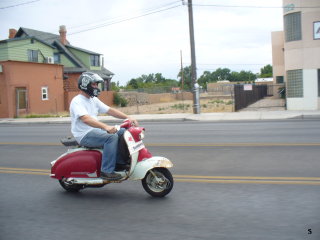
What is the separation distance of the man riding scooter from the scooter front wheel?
435 millimetres

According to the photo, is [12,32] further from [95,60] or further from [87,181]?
[87,181]

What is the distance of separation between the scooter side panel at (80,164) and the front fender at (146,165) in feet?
1.93

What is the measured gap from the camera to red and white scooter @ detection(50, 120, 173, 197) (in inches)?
241

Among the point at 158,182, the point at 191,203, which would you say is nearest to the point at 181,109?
the point at 158,182

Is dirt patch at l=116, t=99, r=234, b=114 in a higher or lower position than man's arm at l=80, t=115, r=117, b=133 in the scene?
lower

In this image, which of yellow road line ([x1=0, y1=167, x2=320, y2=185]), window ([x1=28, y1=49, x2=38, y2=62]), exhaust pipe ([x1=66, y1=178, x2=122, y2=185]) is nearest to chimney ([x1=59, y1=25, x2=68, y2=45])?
window ([x1=28, y1=49, x2=38, y2=62])

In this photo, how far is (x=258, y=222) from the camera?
4918mm

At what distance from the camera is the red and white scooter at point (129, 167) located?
241 inches

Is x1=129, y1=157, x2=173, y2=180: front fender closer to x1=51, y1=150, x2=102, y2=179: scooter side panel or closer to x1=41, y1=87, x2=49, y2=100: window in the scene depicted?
x1=51, y1=150, x2=102, y2=179: scooter side panel

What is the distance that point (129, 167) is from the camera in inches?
242

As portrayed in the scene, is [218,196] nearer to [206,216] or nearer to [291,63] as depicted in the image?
[206,216]

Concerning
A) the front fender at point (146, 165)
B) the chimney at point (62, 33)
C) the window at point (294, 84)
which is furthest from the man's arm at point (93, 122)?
the chimney at point (62, 33)

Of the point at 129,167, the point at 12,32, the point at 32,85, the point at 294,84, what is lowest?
the point at 129,167

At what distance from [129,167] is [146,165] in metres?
0.25
